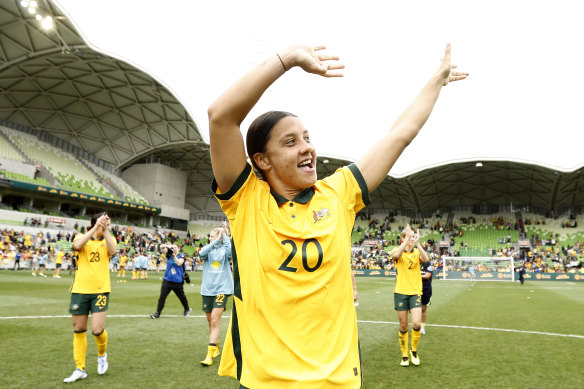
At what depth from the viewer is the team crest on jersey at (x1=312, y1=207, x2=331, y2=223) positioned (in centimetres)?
171

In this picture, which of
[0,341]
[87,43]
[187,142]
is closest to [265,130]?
[0,341]

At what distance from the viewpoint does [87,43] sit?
100ft

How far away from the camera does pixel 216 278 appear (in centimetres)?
796

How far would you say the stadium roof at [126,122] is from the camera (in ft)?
109

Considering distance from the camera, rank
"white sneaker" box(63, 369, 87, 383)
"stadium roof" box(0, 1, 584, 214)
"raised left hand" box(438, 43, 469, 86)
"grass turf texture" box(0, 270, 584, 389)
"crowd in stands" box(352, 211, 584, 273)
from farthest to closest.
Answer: "crowd in stands" box(352, 211, 584, 273), "stadium roof" box(0, 1, 584, 214), "grass turf texture" box(0, 270, 584, 389), "white sneaker" box(63, 369, 87, 383), "raised left hand" box(438, 43, 469, 86)

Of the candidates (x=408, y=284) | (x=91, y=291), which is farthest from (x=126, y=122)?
(x=408, y=284)

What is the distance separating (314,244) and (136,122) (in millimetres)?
50416

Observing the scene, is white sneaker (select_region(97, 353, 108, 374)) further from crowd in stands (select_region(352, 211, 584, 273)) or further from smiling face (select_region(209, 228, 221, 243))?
crowd in stands (select_region(352, 211, 584, 273))

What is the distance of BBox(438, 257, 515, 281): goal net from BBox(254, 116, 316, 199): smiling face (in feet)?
139

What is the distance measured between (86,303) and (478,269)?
41070 millimetres

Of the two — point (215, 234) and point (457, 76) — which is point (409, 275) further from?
point (457, 76)

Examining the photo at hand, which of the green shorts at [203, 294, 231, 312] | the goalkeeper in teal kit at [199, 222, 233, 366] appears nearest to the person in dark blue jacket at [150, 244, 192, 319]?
the goalkeeper in teal kit at [199, 222, 233, 366]

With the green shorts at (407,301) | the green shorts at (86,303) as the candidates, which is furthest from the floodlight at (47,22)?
the green shorts at (407,301)

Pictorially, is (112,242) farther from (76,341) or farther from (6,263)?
(6,263)
